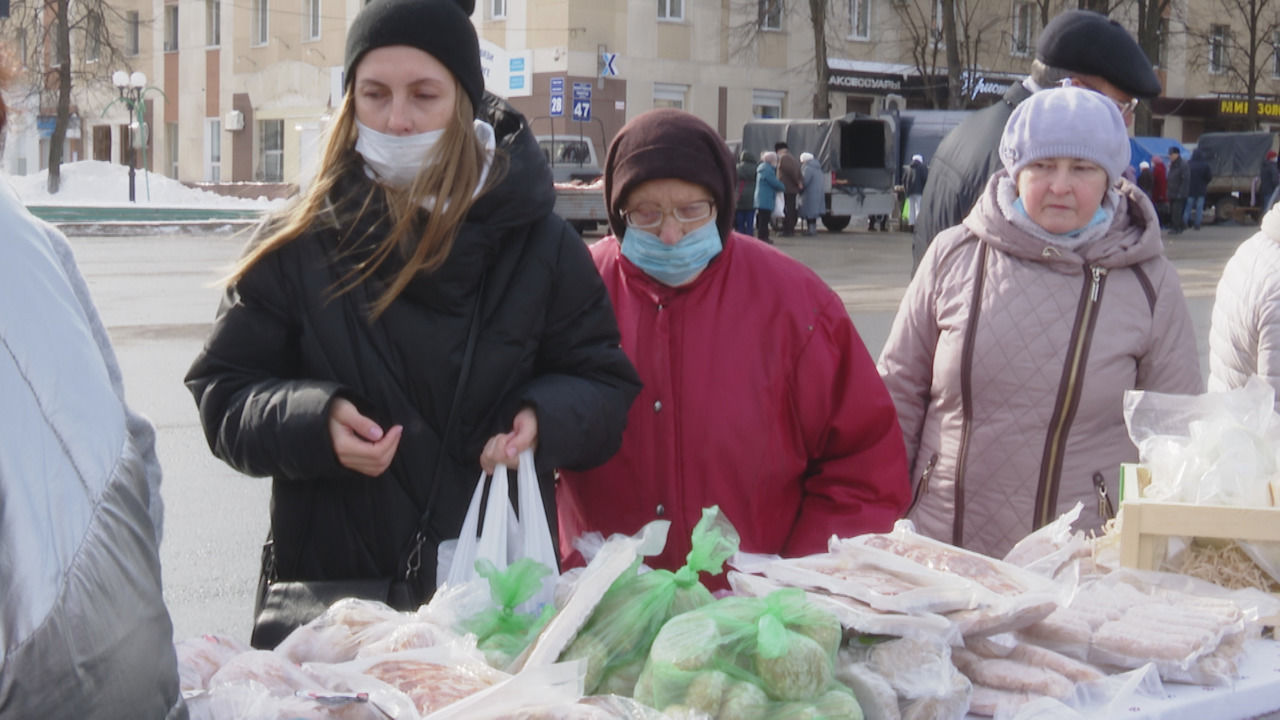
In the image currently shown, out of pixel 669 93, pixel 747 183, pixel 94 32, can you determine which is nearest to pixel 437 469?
pixel 747 183

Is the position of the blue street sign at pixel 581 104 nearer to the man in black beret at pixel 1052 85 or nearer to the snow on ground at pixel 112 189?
the snow on ground at pixel 112 189

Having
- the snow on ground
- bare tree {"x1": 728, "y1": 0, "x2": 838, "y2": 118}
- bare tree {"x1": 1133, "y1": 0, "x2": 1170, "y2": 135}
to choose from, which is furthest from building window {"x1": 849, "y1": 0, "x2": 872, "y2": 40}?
the snow on ground

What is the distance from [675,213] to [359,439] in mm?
849

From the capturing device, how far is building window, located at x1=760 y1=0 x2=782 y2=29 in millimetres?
38312

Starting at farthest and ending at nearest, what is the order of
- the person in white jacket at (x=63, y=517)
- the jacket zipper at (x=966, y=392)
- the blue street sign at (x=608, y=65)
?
the blue street sign at (x=608, y=65)
the jacket zipper at (x=966, y=392)
the person in white jacket at (x=63, y=517)

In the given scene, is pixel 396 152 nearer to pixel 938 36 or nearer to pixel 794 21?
pixel 794 21

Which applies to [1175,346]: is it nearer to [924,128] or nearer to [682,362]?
[682,362]

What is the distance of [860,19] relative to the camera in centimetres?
4219

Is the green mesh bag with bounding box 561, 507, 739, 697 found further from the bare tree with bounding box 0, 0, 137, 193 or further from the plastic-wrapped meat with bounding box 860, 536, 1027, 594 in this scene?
the bare tree with bounding box 0, 0, 137, 193

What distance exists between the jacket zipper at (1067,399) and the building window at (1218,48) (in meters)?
47.8

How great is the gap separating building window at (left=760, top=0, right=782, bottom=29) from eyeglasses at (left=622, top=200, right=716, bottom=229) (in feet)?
119

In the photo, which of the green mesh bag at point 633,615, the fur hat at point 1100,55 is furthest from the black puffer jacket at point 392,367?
the fur hat at point 1100,55

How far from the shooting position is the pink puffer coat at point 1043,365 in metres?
3.28

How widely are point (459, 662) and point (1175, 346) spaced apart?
206 centimetres
